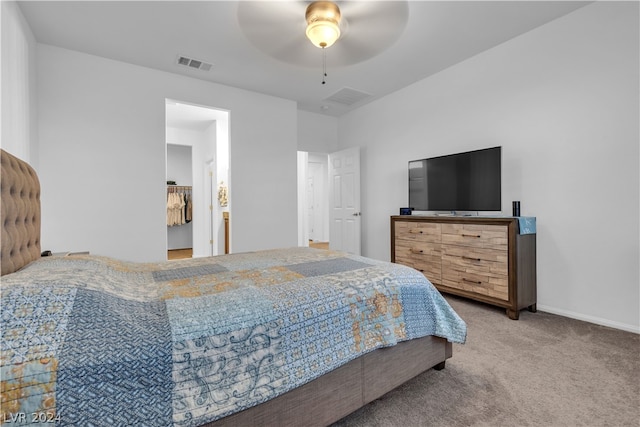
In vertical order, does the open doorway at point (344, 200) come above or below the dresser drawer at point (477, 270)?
above

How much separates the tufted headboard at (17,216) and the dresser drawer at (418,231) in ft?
11.4

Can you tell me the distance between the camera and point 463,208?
3371mm

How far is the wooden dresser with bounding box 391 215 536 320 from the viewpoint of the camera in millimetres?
2709

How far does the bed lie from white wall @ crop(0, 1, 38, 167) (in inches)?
48.7

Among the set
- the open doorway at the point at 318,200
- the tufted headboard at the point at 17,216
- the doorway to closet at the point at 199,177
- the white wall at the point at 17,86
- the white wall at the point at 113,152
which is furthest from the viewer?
the open doorway at the point at 318,200

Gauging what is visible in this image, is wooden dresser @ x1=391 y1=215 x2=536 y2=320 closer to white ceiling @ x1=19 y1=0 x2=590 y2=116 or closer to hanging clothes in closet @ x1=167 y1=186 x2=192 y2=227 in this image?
white ceiling @ x1=19 y1=0 x2=590 y2=116

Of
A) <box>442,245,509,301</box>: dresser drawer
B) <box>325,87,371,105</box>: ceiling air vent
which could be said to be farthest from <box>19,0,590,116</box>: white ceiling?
<box>442,245,509,301</box>: dresser drawer

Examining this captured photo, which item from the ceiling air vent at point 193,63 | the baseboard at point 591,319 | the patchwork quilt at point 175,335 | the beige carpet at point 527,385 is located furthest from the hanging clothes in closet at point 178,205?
the baseboard at point 591,319

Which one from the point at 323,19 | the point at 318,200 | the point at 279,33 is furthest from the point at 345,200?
the point at 318,200

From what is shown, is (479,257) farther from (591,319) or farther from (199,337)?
(199,337)

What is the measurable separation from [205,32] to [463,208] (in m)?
3.41

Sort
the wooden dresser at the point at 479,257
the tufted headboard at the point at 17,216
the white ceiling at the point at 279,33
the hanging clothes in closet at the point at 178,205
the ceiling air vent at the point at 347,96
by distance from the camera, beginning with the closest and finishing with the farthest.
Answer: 1. the tufted headboard at the point at 17,216
2. the white ceiling at the point at 279,33
3. the wooden dresser at the point at 479,257
4. the ceiling air vent at the point at 347,96
5. the hanging clothes in closet at the point at 178,205

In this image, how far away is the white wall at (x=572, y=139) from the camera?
95.4 inches

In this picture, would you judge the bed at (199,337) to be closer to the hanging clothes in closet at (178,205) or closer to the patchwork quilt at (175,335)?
the patchwork quilt at (175,335)
